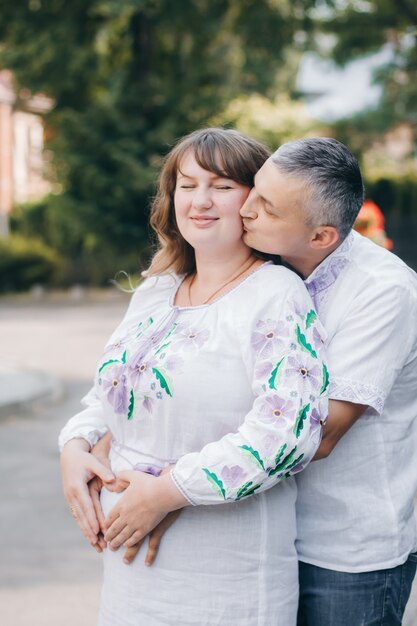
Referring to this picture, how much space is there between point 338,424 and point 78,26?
20.6m

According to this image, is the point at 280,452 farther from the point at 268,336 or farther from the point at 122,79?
the point at 122,79

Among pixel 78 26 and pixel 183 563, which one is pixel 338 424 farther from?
pixel 78 26

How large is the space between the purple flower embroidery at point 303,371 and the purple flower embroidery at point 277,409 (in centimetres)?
5

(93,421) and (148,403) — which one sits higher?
(148,403)

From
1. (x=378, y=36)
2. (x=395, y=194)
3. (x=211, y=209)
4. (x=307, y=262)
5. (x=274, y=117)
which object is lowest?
(x=395, y=194)

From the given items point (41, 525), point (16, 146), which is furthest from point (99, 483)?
point (16, 146)

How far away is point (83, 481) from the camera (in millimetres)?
2217

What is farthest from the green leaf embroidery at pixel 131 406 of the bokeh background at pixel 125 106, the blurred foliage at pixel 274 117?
the blurred foliage at pixel 274 117

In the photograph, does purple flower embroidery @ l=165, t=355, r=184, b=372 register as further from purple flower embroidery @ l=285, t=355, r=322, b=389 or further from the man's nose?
the man's nose

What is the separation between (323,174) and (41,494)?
4.88 metres

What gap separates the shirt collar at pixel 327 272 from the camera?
209cm

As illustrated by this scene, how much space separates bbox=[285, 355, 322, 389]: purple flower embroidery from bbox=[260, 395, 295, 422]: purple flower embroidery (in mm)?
54

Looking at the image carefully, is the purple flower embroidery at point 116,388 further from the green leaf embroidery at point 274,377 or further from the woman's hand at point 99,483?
the green leaf embroidery at point 274,377

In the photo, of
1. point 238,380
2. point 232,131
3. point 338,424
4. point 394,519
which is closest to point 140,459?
point 238,380
